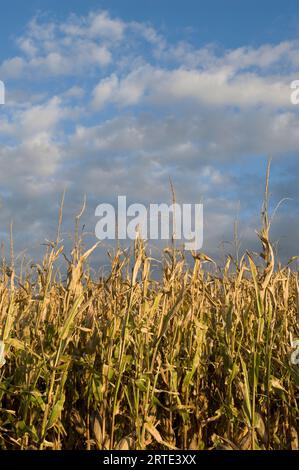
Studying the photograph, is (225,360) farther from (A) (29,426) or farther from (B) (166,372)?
(A) (29,426)

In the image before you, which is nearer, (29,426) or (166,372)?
(29,426)

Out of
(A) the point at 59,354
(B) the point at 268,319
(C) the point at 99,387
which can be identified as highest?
(B) the point at 268,319

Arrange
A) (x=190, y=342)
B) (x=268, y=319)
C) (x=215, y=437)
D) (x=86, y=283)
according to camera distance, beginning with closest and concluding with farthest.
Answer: (x=268, y=319)
(x=215, y=437)
(x=190, y=342)
(x=86, y=283)

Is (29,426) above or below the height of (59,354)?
below

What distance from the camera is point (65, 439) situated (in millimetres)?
4375

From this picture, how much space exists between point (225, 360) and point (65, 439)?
145cm

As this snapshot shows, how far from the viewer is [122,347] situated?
3.84m

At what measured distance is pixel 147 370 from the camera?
4000 mm

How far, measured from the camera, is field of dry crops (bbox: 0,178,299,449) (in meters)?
3.82

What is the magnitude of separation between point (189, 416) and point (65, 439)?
1028mm

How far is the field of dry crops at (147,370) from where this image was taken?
3.82m
